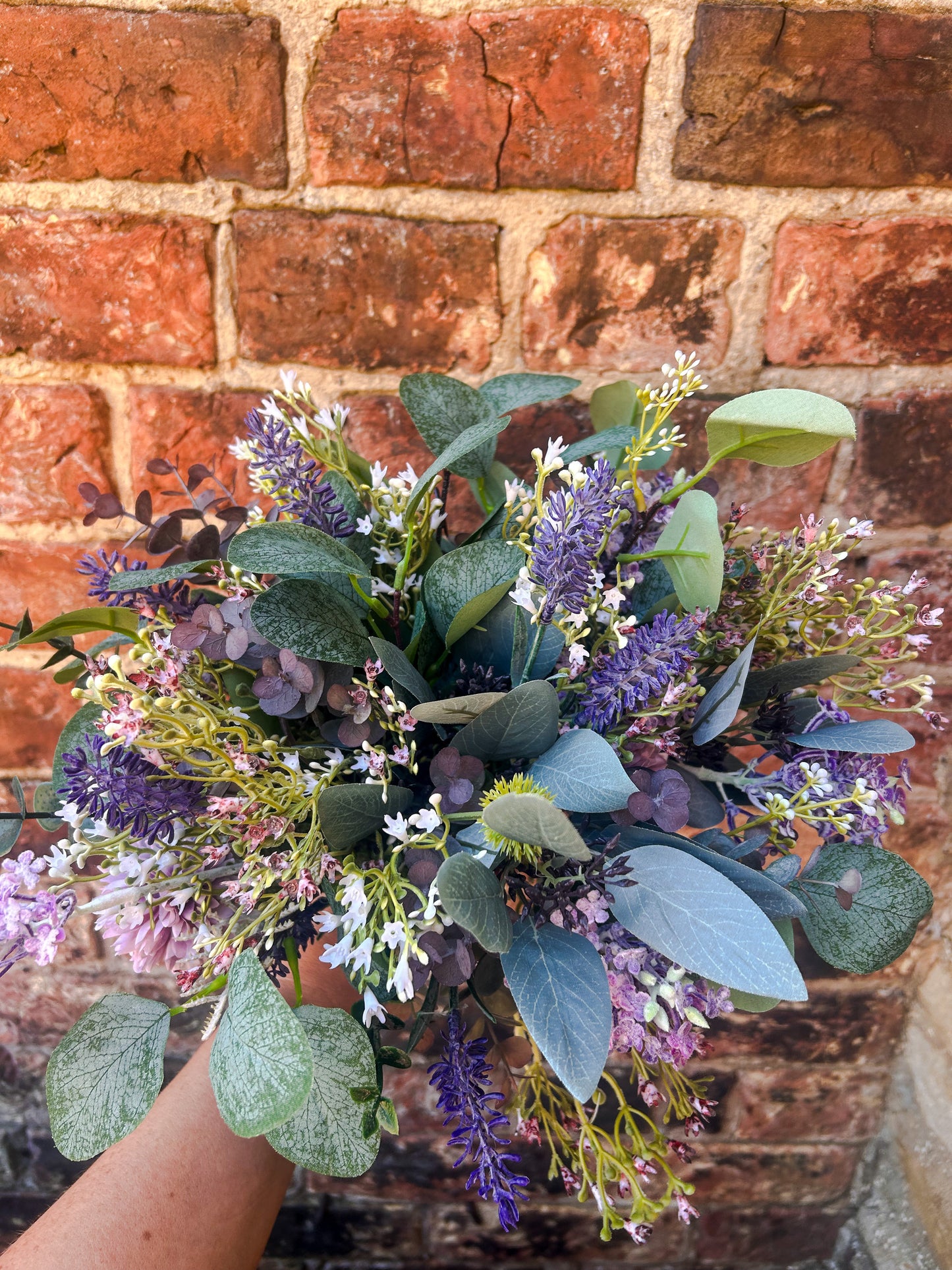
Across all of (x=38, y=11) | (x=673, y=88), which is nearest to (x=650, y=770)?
(x=673, y=88)

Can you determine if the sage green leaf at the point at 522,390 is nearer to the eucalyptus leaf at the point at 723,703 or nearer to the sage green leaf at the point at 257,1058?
the eucalyptus leaf at the point at 723,703

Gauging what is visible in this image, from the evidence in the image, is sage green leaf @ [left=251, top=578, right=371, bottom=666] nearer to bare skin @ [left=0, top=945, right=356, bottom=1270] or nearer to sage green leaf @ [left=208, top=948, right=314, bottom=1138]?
sage green leaf @ [left=208, top=948, right=314, bottom=1138]

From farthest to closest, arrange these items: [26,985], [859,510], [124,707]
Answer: [26,985], [859,510], [124,707]

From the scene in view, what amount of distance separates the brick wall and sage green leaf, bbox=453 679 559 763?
313 mm

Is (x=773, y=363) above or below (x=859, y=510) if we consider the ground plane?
above

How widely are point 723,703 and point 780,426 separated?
0.44ft

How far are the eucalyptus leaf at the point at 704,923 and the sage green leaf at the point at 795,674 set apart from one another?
113 millimetres

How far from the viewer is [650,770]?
38 centimetres

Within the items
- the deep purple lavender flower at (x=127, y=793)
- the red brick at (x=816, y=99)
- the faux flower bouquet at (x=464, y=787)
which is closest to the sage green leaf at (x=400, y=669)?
the faux flower bouquet at (x=464, y=787)

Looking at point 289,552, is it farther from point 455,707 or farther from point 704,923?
point 704,923

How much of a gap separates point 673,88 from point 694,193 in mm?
70

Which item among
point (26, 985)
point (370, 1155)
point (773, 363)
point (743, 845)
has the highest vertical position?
point (773, 363)

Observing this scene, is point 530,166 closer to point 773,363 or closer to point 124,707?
point 773,363

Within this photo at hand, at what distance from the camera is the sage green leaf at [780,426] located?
34cm
